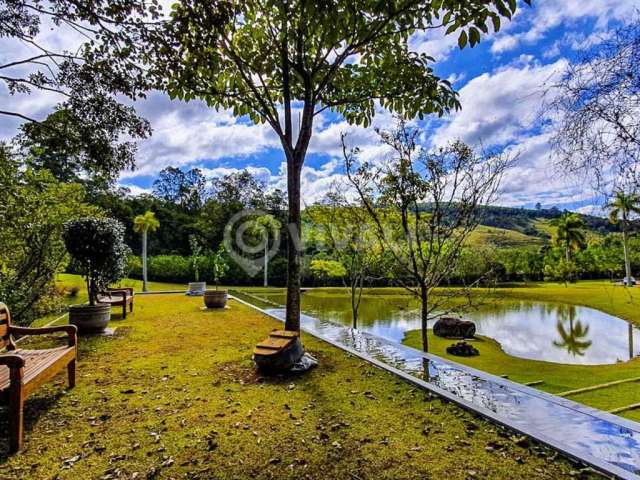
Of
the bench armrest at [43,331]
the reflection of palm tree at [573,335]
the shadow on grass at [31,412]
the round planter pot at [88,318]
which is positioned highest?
the bench armrest at [43,331]

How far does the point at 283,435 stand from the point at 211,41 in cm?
417

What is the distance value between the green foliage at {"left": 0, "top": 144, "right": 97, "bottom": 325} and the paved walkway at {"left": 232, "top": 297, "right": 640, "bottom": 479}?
24.5 feet

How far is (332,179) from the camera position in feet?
38.3

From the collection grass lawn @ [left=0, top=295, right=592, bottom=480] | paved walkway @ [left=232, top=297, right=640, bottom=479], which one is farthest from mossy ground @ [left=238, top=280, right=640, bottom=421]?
grass lawn @ [left=0, top=295, right=592, bottom=480]

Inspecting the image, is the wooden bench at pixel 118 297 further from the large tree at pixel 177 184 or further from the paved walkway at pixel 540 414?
the large tree at pixel 177 184

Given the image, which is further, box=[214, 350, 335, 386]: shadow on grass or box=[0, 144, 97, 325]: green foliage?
box=[0, 144, 97, 325]: green foliage

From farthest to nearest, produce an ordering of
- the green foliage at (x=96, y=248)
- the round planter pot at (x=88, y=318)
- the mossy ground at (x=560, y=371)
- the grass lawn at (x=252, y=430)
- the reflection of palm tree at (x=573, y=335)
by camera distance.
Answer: the reflection of palm tree at (x=573, y=335) → the green foliage at (x=96, y=248) → the round planter pot at (x=88, y=318) → the mossy ground at (x=560, y=371) → the grass lawn at (x=252, y=430)

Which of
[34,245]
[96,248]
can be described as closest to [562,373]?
[96,248]

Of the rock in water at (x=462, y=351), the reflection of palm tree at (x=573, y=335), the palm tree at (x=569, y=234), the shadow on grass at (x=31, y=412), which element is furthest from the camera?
the palm tree at (x=569, y=234)
